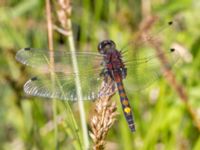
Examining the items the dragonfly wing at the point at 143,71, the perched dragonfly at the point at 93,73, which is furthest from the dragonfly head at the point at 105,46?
the dragonfly wing at the point at 143,71

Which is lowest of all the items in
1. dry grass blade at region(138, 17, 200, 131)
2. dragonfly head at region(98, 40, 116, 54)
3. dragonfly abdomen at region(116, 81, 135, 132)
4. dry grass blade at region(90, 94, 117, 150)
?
dry grass blade at region(90, 94, 117, 150)

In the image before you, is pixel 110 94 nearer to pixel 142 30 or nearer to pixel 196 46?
pixel 142 30

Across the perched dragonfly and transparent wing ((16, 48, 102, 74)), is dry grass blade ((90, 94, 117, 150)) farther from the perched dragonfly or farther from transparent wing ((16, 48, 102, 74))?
transparent wing ((16, 48, 102, 74))

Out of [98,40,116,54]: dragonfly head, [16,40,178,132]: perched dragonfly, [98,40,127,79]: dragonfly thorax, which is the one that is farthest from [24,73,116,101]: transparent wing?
[98,40,116,54]: dragonfly head

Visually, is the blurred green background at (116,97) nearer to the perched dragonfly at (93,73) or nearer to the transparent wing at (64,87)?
the perched dragonfly at (93,73)

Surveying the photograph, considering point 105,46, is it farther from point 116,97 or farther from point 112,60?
point 116,97

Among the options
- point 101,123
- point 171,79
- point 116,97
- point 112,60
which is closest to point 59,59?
point 112,60

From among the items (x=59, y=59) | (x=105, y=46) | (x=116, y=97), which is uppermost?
(x=105, y=46)

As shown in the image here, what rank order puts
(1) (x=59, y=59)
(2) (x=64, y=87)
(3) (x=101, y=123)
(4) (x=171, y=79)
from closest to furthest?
(3) (x=101, y=123) < (2) (x=64, y=87) < (1) (x=59, y=59) < (4) (x=171, y=79)

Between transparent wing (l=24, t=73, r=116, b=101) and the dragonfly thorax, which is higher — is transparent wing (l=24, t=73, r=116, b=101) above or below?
below
